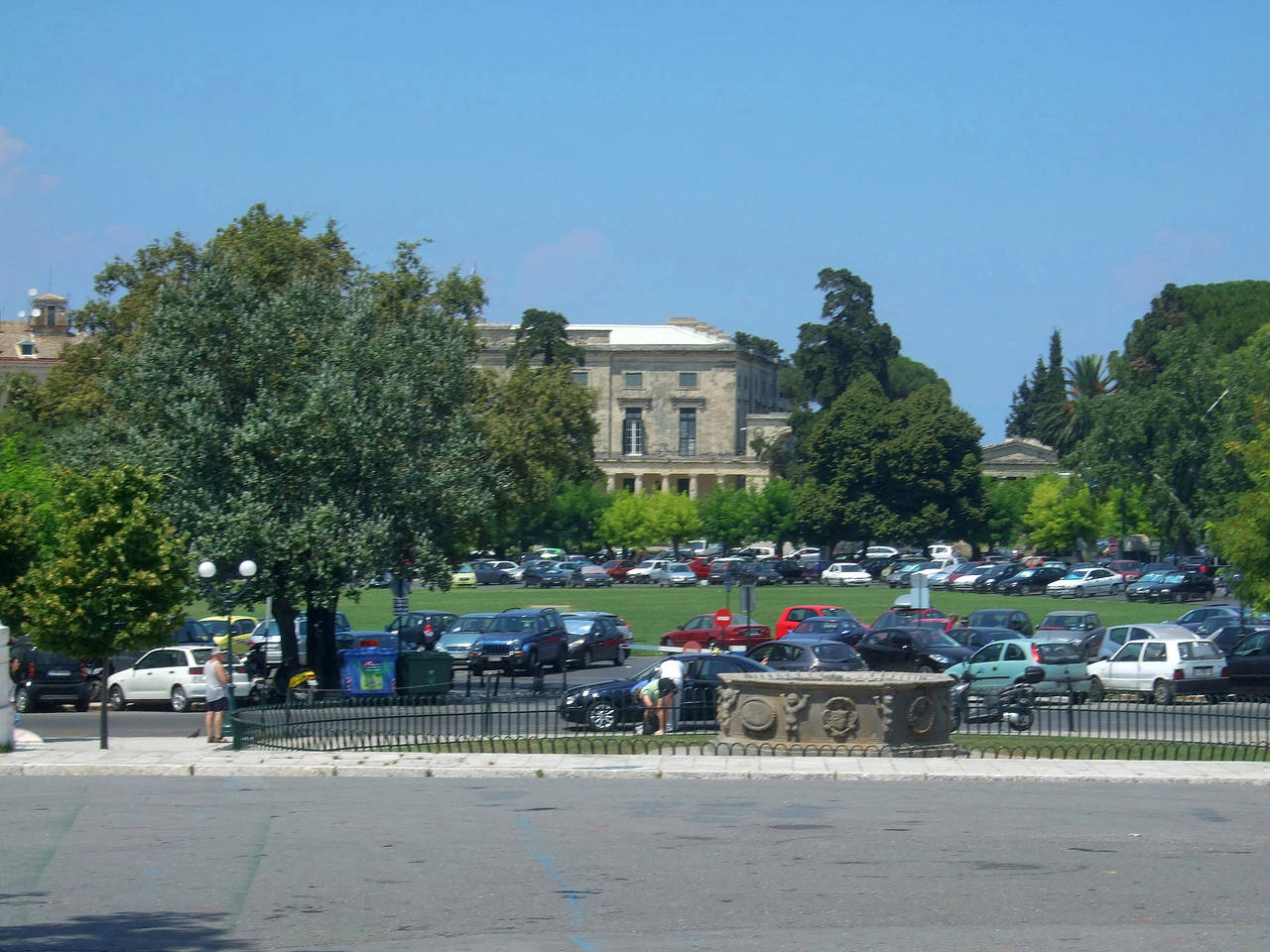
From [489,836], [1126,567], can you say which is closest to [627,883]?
[489,836]

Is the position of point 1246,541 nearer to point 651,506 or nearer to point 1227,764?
point 1227,764

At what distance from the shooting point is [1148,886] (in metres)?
11.0

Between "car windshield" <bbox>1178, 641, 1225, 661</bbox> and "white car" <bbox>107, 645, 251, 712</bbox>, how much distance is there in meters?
19.7

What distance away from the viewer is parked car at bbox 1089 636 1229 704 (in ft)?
98.5

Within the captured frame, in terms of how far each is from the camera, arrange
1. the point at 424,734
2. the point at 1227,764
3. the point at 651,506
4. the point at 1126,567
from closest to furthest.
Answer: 1. the point at 1227,764
2. the point at 424,734
3. the point at 1126,567
4. the point at 651,506

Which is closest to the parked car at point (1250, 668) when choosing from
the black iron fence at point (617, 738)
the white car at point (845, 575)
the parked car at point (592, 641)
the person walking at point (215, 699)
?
the black iron fence at point (617, 738)

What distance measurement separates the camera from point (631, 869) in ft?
38.4

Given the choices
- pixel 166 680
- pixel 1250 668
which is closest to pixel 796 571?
pixel 1250 668

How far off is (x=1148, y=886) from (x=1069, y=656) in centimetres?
2025

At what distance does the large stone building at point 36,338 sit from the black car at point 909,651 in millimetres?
74382

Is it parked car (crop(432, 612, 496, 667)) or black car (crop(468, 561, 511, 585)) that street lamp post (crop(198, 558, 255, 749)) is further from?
black car (crop(468, 561, 511, 585))

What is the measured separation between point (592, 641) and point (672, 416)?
9082 centimetres

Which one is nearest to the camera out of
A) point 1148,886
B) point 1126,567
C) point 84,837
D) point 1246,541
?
point 1148,886

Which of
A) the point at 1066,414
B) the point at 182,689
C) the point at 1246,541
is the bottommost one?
the point at 182,689
